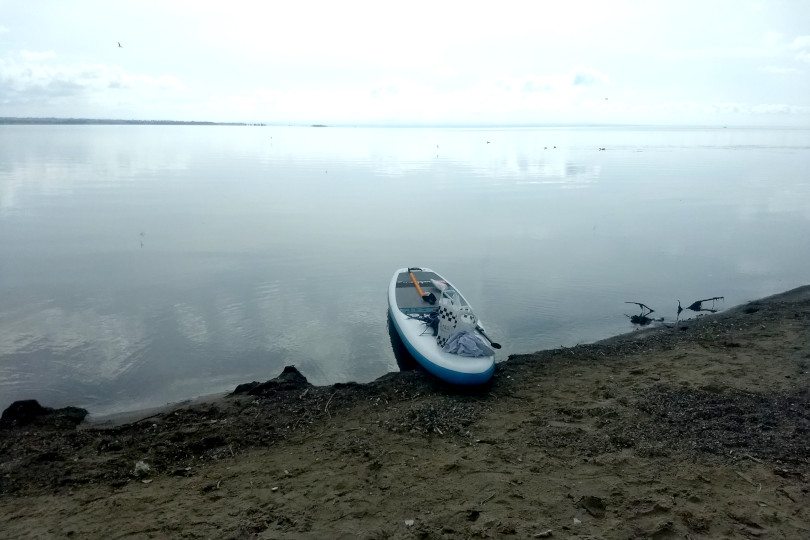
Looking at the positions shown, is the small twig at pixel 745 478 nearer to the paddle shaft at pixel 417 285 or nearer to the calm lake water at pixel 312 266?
the calm lake water at pixel 312 266

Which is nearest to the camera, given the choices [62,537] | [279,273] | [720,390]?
[62,537]

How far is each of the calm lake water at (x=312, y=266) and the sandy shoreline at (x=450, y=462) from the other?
2.87 meters

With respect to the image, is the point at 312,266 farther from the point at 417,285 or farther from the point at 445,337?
the point at 445,337

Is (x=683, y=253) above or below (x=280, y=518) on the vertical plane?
below

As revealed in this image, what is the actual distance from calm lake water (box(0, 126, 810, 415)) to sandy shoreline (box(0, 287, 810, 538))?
2.87m

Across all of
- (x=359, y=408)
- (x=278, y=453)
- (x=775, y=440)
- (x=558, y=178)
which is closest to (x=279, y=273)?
(x=359, y=408)

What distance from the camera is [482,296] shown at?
16.6m

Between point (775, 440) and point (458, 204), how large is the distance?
26332 millimetres

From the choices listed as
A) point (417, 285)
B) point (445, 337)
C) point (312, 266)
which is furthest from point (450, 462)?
point (312, 266)

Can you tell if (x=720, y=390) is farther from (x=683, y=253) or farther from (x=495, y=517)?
(x=683, y=253)

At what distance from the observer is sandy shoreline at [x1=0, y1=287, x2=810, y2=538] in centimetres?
579

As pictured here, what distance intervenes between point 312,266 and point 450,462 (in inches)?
527

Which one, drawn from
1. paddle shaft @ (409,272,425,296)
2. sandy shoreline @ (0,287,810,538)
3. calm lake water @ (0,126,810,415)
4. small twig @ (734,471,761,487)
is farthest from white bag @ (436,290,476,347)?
small twig @ (734,471,761,487)

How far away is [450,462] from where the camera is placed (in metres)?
6.92
